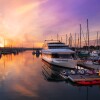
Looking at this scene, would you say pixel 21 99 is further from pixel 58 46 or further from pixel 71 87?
pixel 58 46

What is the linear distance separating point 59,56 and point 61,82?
1531 cm

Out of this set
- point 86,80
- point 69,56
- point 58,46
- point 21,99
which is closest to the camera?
point 21,99

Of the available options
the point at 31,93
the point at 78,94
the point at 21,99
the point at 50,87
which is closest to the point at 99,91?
the point at 78,94

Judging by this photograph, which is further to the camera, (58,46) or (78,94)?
(58,46)

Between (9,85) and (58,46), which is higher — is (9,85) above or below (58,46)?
below

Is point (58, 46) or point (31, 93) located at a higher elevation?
point (58, 46)

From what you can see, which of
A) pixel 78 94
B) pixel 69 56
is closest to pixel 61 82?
pixel 78 94

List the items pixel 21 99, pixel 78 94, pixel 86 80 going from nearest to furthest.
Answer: pixel 21 99 < pixel 78 94 < pixel 86 80

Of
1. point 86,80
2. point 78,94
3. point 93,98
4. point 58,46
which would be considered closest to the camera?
point 93,98

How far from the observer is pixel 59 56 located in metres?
40.8

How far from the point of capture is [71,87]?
23.4 metres

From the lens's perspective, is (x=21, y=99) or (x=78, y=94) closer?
(x=21, y=99)

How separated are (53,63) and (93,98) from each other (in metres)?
22.2

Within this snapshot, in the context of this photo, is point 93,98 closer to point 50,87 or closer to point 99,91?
point 99,91
